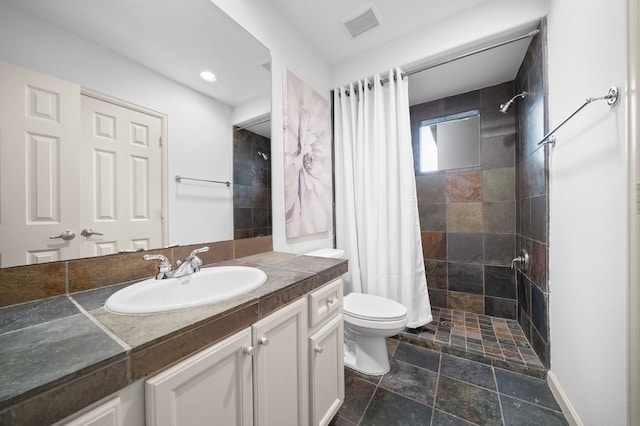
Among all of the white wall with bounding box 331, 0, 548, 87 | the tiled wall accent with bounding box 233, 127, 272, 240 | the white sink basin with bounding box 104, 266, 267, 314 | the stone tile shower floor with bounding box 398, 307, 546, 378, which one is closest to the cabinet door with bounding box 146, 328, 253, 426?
the white sink basin with bounding box 104, 266, 267, 314

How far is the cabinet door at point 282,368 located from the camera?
75 cm

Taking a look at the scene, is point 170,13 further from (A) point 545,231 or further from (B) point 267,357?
(A) point 545,231

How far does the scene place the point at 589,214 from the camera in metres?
1.02

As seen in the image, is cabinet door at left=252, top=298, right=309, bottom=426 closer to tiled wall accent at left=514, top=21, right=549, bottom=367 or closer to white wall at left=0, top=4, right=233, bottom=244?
white wall at left=0, top=4, right=233, bottom=244

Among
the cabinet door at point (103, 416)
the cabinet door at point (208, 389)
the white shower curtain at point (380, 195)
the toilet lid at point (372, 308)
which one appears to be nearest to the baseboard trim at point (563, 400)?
the white shower curtain at point (380, 195)

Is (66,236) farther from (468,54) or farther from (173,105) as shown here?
(468,54)

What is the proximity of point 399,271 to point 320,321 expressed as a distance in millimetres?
1133

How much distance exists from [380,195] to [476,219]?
1079 mm

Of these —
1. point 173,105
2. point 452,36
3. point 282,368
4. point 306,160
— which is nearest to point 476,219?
point 452,36

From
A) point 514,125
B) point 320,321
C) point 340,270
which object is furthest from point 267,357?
point 514,125

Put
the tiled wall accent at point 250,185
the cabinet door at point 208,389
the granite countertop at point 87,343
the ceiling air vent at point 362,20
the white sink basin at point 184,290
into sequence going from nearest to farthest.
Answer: the granite countertop at point 87,343 → the cabinet door at point 208,389 → the white sink basin at point 184,290 → the tiled wall accent at point 250,185 → the ceiling air vent at point 362,20

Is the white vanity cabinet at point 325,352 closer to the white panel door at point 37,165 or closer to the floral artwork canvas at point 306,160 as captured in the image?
the floral artwork canvas at point 306,160

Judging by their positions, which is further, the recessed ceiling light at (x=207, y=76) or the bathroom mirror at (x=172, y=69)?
the recessed ceiling light at (x=207, y=76)

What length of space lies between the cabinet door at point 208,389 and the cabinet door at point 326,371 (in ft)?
1.07
